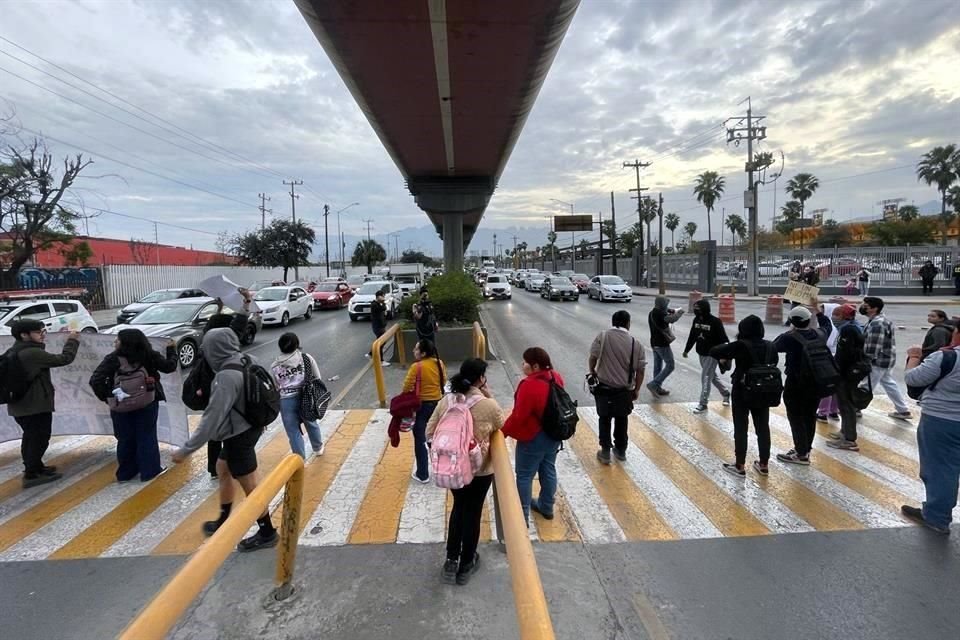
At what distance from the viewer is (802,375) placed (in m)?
5.18

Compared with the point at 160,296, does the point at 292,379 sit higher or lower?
lower

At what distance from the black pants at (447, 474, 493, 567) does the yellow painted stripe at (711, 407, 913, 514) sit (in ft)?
12.8

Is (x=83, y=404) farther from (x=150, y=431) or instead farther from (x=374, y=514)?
(x=374, y=514)

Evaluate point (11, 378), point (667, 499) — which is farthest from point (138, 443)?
point (667, 499)

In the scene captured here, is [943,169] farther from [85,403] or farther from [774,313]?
[85,403]

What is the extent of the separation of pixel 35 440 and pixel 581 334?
540 inches

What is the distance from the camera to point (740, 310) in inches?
920

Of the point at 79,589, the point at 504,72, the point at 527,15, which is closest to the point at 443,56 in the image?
the point at 504,72

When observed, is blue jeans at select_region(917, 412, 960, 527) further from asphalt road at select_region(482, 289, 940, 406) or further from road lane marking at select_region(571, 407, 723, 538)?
asphalt road at select_region(482, 289, 940, 406)

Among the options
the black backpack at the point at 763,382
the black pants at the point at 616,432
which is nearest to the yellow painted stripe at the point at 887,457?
the black backpack at the point at 763,382

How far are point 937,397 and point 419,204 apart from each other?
21255 millimetres

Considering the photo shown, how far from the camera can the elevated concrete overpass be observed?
7.11 metres

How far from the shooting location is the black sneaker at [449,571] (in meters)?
3.49

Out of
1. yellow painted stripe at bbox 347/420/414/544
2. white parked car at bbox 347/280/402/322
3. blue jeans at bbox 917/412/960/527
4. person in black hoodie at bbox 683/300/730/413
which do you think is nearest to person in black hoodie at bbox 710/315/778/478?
blue jeans at bbox 917/412/960/527
